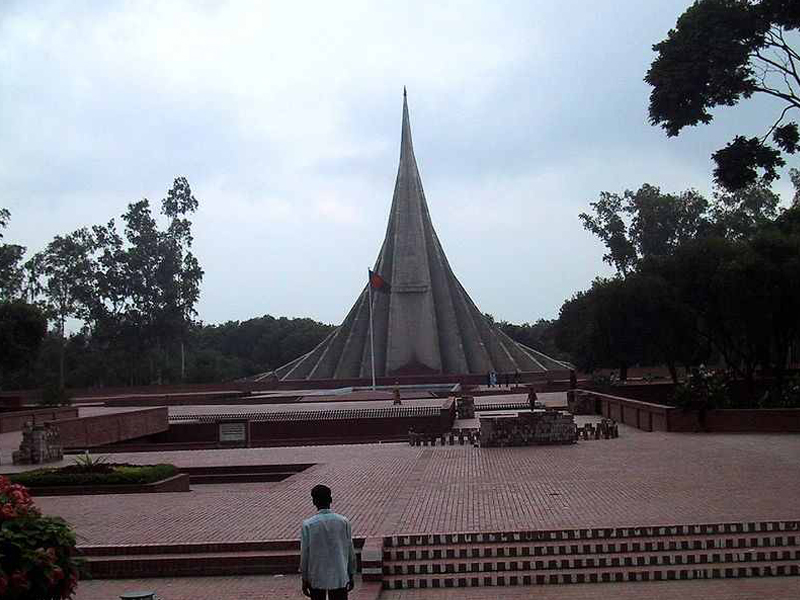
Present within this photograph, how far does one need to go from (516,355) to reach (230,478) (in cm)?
3251

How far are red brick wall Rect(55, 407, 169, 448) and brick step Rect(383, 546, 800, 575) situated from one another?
11.3 m

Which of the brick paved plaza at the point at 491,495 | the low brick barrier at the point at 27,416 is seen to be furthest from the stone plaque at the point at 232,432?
the low brick barrier at the point at 27,416

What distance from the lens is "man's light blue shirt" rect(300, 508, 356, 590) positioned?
450cm

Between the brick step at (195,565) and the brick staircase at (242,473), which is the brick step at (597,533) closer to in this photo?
the brick step at (195,565)

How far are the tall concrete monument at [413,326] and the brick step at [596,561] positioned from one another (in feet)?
117

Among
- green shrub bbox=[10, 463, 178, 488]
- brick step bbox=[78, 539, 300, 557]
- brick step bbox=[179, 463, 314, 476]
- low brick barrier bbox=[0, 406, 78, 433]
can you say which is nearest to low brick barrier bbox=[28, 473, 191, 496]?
green shrub bbox=[10, 463, 178, 488]

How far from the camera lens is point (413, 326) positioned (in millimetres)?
46031

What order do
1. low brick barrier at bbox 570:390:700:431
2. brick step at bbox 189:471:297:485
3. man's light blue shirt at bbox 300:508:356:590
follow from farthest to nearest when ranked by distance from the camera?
1. low brick barrier at bbox 570:390:700:431
2. brick step at bbox 189:471:297:485
3. man's light blue shirt at bbox 300:508:356:590

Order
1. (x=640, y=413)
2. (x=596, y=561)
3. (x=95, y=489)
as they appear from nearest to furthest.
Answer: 1. (x=596, y=561)
2. (x=95, y=489)
3. (x=640, y=413)

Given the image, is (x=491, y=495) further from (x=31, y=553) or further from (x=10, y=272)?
(x=10, y=272)

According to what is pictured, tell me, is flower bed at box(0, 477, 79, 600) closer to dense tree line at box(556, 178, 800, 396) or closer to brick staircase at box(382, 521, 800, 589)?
brick staircase at box(382, 521, 800, 589)

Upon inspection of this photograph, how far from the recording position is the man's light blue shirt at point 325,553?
4496 millimetres

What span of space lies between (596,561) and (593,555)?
0.20 feet

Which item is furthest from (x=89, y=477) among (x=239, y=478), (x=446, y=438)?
(x=446, y=438)
